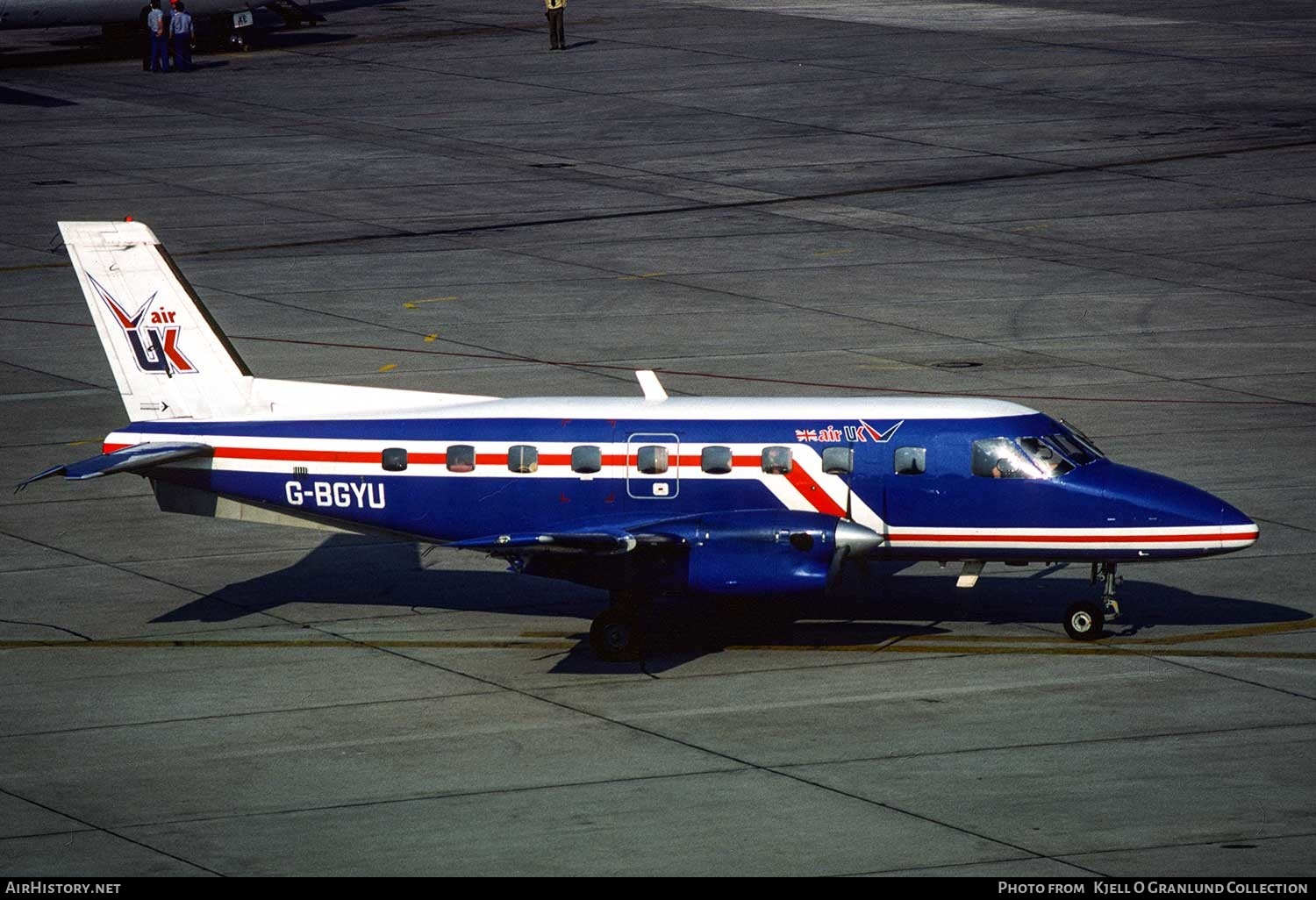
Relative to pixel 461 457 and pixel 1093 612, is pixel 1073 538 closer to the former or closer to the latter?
pixel 1093 612

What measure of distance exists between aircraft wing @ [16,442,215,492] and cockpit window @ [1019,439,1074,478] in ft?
36.3

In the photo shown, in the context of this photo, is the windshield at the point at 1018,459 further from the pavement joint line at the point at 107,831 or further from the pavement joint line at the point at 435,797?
the pavement joint line at the point at 107,831

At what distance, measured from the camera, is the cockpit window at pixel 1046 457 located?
83.4 ft

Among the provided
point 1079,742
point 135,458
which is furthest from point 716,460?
point 135,458

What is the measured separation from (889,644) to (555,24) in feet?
184

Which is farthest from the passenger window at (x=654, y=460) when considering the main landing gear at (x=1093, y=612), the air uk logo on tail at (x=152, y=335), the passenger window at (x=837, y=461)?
the air uk logo on tail at (x=152, y=335)

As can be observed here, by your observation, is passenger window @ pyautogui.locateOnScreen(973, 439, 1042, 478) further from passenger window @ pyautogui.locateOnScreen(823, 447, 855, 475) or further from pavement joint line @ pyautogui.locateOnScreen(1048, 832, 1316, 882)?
pavement joint line @ pyautogui.locateOnScreen(1048, 832, 1316, 882)

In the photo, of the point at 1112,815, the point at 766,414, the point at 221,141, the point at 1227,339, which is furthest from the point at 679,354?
the point at 221,141

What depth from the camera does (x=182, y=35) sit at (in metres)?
75.8

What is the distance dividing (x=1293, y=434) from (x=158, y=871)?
23.3 meters

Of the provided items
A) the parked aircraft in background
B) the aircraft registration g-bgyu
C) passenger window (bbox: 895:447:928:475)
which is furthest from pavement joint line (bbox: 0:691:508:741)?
the parked aircraft in background

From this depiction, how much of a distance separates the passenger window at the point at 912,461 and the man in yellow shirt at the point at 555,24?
5456cm

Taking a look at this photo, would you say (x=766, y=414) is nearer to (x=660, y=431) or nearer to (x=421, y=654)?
(x=660, y=431)

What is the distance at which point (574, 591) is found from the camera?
28797mm
